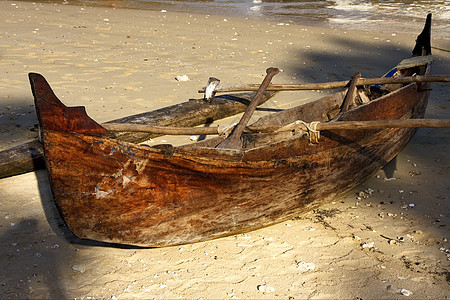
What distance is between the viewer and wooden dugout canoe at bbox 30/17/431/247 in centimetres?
248

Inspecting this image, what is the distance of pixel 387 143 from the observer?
412 centimetres

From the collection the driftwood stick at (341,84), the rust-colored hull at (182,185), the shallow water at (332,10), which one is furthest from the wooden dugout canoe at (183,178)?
the shallow water at (332,10)

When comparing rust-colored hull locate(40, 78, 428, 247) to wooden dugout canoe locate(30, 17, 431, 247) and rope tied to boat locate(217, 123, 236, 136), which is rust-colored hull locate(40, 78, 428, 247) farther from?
rope tied to boat locate(217, 123, 236, 136)

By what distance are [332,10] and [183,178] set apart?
13.2 m

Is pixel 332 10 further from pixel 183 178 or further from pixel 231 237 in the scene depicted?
pixel 183 178

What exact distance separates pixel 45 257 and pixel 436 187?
10.1ft

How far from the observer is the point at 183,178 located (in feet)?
9.06

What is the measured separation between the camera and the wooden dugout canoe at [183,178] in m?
2.48

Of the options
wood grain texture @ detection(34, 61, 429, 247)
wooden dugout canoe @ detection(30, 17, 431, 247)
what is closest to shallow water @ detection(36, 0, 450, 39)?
wooden dugout canoe @ detection(30, 17, 431, 247)

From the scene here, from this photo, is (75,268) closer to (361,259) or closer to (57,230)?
(57,230)

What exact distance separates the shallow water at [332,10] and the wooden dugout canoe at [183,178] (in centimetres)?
878

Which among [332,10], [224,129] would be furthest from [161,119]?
[332,10]

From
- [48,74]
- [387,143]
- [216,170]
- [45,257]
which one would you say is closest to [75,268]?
[45,257]

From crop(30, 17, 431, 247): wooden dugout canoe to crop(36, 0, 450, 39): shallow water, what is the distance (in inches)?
346
